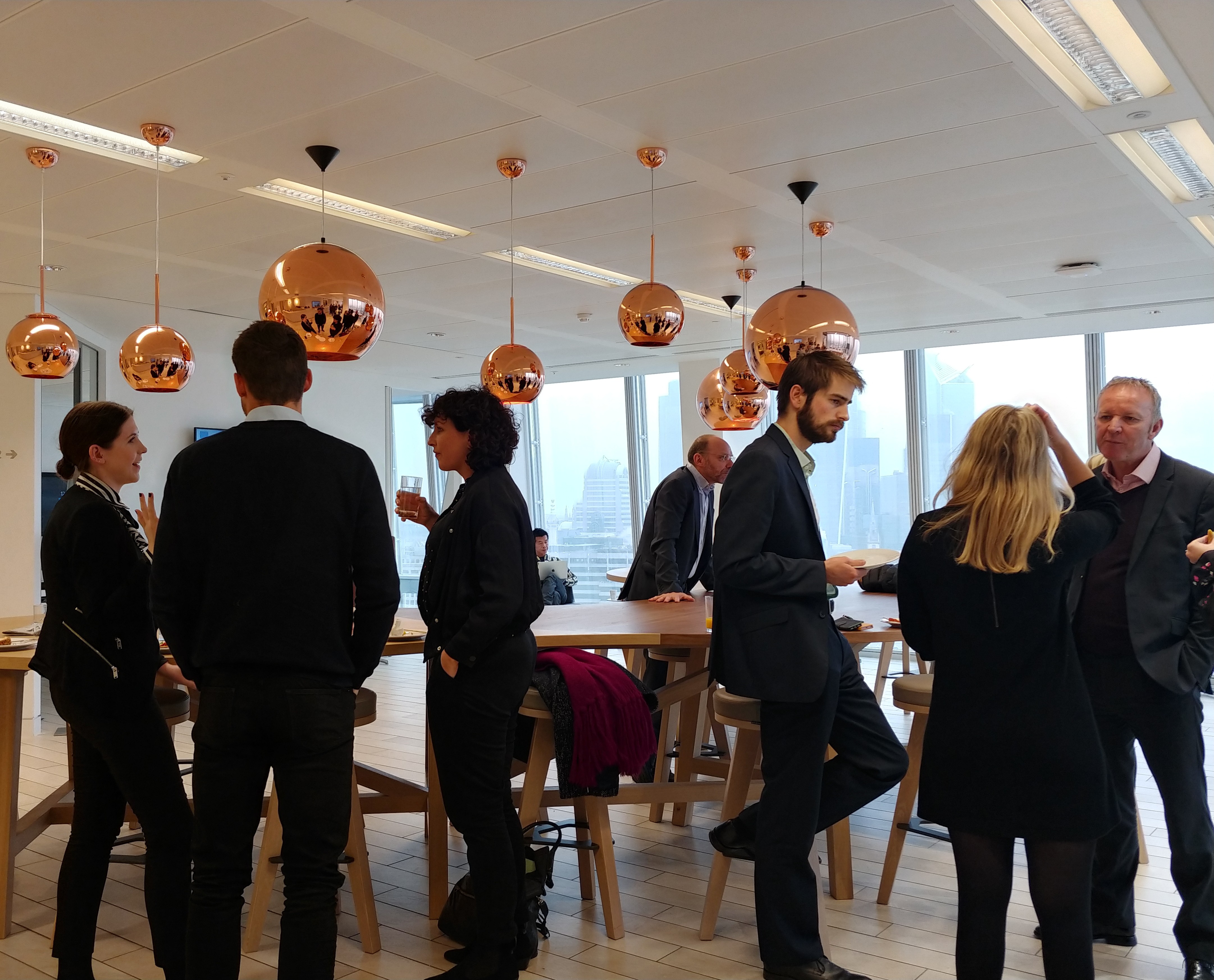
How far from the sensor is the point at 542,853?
3.46 meters

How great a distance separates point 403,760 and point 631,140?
3.53m

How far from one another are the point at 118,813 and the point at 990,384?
8918 millimetres

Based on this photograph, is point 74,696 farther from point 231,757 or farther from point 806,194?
point 806,194

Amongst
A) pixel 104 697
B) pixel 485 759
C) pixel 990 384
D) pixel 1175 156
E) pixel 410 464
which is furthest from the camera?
pixel 410 464

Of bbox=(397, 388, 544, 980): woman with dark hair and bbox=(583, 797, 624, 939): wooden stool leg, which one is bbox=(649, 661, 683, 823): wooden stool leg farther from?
bbox=(397, 388, 544, 980): woman with dark hair

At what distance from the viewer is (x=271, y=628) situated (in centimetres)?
222

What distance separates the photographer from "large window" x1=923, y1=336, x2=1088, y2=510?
9.58 metres

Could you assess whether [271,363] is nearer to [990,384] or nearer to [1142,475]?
[1142,475]

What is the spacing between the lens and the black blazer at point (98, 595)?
2676 mm

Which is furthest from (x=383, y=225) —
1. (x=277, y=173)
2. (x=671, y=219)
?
(x=671, y=219)

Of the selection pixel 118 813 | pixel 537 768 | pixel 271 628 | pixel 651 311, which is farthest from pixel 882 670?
pixel 271 628

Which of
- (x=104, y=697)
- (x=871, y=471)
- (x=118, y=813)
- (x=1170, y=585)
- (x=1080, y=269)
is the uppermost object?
(x=1080, y=269)

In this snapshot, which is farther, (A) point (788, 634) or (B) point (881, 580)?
(B) point (881, 580)

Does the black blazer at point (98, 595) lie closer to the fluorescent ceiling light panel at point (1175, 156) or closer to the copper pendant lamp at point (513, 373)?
the copper pendant lamp at point (513, 373)
